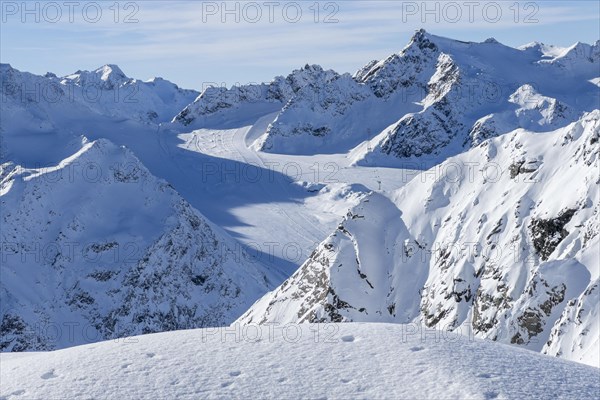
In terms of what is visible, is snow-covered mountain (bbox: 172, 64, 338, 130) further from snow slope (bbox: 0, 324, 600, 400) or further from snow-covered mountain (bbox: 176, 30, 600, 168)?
snow slope (bbox: 0, 324, 600, 400)

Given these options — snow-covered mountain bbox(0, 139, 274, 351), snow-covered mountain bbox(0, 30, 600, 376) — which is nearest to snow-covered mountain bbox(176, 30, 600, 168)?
snow-covered mountain bbox(0, 30, 600, 376)

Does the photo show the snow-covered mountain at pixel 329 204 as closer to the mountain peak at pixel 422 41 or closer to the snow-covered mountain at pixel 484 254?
the snow-covered mountain at pixel 484 254

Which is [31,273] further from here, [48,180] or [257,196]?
[257,196]

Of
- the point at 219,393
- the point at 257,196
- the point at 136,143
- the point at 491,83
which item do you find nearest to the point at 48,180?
the point at 257,196

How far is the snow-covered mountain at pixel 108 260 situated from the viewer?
6662 centimetres

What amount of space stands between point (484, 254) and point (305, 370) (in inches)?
818

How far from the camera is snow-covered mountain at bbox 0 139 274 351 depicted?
66.6 m

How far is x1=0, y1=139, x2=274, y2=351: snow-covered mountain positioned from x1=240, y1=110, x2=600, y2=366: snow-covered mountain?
2766 cm

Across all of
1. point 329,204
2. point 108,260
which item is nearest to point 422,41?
point 329,204

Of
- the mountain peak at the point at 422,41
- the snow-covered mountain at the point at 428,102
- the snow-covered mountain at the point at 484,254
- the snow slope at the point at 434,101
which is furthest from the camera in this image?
the mountain peak at the point at 422,41

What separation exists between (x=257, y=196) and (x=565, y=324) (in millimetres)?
73871

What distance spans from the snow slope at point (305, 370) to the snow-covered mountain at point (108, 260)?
49.3 meters

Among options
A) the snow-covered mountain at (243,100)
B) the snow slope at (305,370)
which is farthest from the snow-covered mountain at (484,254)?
the snow-covered mountain at (243,100)

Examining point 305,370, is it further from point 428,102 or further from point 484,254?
point 428,102
